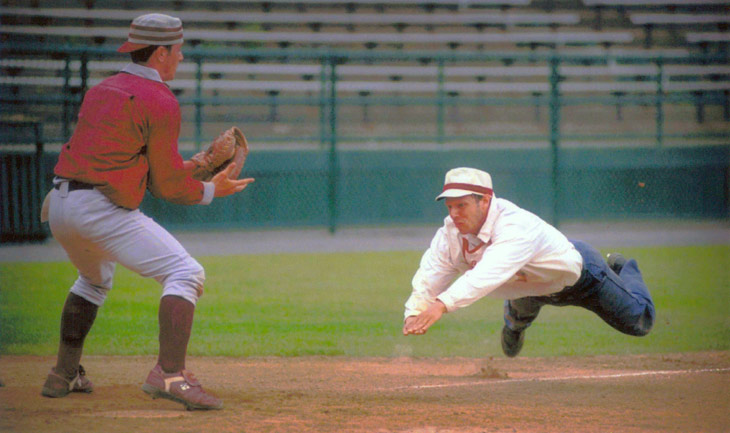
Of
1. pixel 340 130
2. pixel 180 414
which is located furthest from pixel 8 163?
pixel 180 414

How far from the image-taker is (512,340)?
6.15 meters

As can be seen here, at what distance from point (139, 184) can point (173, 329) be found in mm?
740

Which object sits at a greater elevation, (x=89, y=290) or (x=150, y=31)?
(x=150, y=31)

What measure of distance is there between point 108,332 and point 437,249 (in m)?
3.61

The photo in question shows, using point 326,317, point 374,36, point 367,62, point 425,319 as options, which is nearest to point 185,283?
point 425,319

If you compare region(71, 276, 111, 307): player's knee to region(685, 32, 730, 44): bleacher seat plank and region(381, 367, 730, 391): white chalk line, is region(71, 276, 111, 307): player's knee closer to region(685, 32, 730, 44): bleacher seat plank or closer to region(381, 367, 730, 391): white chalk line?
region(381, 367, 730, 391): white chalk line

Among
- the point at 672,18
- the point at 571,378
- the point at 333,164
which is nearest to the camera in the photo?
the point at 571,378

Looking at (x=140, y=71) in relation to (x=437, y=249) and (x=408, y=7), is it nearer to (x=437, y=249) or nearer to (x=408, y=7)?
(x=437, y=249)

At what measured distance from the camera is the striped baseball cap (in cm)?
451

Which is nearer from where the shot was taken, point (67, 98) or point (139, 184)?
point (139, 184)

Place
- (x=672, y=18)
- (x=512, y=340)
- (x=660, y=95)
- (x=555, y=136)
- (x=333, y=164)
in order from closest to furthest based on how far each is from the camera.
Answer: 1. (x=512, y=340)
2. (x=333, y=164)
3. (x=555, y=136)
4. (x=660, y=95)
5. (x=672, y=18)

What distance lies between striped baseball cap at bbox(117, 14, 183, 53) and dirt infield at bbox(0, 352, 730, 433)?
1870 mm

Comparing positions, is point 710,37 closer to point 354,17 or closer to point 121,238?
point 354,17

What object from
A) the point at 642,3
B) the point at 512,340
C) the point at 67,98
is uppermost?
the point at 642,3
